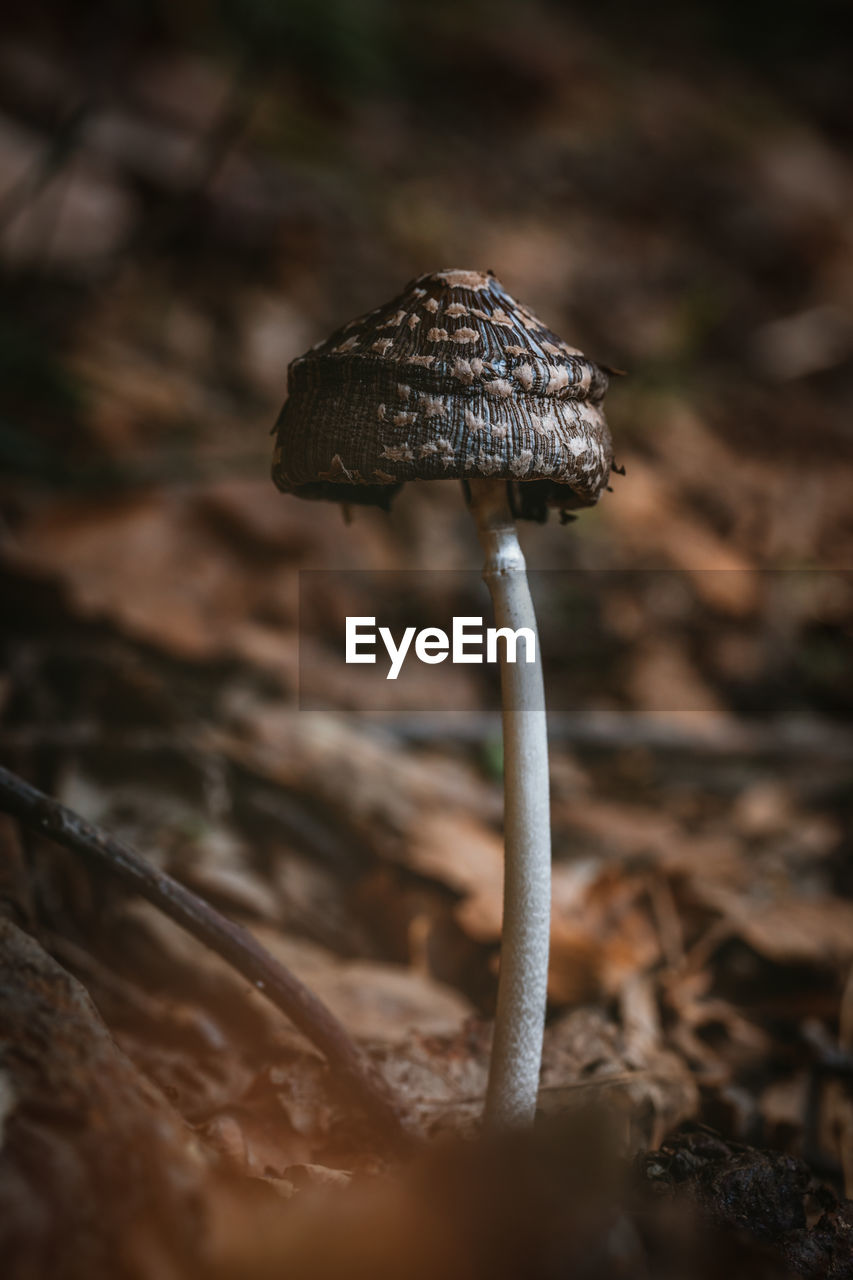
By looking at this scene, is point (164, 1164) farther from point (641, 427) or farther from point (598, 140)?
point (598, 140)

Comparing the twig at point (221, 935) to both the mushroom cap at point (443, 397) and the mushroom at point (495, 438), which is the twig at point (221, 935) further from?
the mushroom cap at point (443, 397)

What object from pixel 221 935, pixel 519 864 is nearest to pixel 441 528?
pixel 519 864

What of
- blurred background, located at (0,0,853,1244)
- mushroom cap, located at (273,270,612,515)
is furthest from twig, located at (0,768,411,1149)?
mushroom cap, located at (273,270,612,515)

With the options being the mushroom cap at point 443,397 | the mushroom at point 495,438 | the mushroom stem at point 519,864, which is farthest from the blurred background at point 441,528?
the mushroom cap at point 443,397

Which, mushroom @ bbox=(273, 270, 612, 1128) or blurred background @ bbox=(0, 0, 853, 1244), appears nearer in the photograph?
mushroom @ bbox=(273, 270, 612, 1128)

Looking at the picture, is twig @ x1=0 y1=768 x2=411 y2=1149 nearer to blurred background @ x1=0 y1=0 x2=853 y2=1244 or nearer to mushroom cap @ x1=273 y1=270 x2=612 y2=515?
blurred background @ x1=0 y1=0 x2=853 y2=1244

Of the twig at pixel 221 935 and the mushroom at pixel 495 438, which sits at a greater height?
the mushroom at pixel 495 438

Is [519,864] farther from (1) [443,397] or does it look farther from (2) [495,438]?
(1) [443,397]
